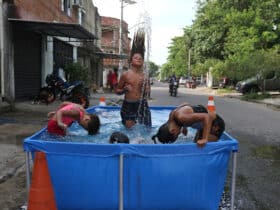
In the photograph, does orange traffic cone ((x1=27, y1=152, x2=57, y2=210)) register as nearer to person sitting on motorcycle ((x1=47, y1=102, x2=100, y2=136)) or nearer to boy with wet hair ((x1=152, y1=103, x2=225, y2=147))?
person sitting on motorcycle ((x1=47, y1=102, x2=100, y2=136))

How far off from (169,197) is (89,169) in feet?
2.60

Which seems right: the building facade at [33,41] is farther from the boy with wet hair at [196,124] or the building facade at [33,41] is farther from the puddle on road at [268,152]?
the boy with wet hair at [196,124]

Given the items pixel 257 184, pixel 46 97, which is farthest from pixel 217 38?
pixel 257 184

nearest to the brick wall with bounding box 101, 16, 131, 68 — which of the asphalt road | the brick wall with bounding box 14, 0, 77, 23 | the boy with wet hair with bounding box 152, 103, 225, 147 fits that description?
the brick wall with bounding box 14, 0, 77, 23

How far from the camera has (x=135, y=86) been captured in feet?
19.5

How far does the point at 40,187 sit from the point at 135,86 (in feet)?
9.14

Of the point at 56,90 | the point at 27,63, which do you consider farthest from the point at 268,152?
the point at 27,63

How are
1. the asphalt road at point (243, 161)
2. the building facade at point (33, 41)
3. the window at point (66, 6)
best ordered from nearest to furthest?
the asphalt road at point (243, 161) < the building facade at point (33, 41) < the window at point (66, 6)

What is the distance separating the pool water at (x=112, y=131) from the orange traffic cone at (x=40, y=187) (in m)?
0.93

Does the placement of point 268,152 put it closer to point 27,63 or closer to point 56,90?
point 56,90

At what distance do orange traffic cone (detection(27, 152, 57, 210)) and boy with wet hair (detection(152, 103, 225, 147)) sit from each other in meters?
1.40

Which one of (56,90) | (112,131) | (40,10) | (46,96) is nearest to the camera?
(112,131)

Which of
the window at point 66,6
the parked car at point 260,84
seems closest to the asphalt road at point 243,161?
the window at point 66,6

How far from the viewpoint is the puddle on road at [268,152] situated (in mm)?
6880
